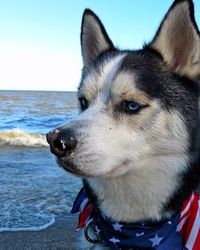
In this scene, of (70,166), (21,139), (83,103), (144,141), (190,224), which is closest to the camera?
(70,166)

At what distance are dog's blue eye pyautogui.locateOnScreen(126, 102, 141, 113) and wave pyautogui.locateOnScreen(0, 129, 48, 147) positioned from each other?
26.7 feet

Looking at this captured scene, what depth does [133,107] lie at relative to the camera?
3.10 metres

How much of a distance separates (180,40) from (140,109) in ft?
2.27

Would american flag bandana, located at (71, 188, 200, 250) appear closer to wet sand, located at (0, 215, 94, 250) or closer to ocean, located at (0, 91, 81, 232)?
ocean, located at (0, 91, 81, 232)

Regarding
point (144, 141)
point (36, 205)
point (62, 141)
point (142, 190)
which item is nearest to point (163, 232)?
point (142, 190)

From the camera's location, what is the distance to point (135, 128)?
3.05 m

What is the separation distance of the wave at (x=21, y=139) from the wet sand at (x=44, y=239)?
20.7 feet

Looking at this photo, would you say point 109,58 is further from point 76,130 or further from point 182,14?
point 76,130

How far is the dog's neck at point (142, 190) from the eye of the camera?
3141mm

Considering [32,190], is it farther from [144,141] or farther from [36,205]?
[144,141]

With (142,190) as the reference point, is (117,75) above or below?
above

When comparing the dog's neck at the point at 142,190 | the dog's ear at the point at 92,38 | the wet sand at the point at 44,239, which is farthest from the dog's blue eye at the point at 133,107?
the wet sand at the point at 44,239

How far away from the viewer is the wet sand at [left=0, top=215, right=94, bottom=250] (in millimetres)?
4520

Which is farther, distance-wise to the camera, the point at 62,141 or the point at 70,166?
the point at 70,166
